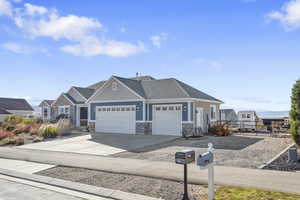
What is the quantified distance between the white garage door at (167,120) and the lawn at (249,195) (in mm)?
13733

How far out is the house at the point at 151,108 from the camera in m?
20.0

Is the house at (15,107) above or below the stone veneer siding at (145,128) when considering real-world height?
above

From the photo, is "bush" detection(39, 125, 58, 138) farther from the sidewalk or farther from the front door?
the front door

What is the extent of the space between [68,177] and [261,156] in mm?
7799

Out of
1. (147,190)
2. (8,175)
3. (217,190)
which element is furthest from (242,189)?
(8,175)

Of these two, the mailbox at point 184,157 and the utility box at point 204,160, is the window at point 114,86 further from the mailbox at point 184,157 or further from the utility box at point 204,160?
the utility box at point 204,160

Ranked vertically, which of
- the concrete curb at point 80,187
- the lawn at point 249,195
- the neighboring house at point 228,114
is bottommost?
the concrete curb at point 80,187

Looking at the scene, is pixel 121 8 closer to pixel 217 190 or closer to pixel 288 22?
pixel 288 22

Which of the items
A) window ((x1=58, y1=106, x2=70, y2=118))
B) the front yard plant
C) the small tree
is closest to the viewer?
the small tree

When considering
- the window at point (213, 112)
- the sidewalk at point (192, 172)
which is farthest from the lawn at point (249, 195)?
the window at point (213, 112)

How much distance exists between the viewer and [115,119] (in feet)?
74.9

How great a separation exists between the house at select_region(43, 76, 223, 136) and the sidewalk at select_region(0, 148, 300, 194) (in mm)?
10098

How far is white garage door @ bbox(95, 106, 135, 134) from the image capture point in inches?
864

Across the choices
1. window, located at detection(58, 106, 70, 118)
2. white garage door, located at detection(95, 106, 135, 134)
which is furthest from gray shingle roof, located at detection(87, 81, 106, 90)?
white garage door, located at detection(95, 106, 135, 134)
